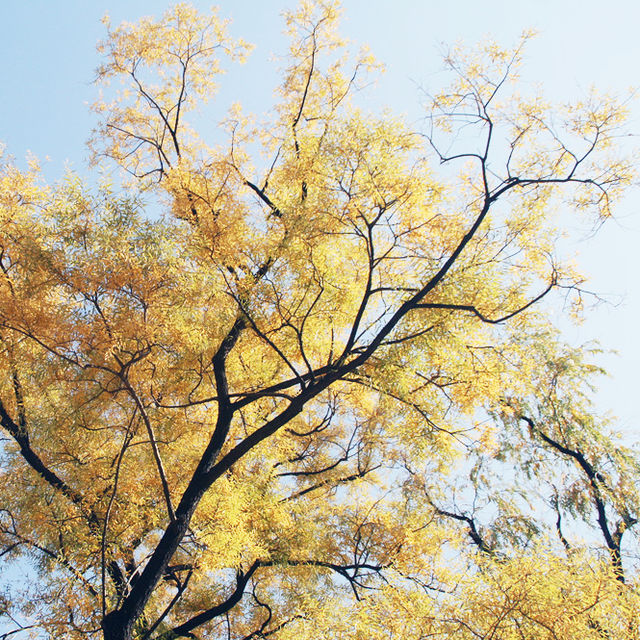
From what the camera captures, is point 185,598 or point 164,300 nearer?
point 164,300

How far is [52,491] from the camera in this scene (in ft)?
18.4

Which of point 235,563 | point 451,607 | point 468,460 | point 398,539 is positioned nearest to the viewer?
point 451,607

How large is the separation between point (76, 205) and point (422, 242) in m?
3.26

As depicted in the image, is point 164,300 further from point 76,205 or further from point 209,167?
point 209,167

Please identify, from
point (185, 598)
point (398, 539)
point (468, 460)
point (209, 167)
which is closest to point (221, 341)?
point (209, 167)

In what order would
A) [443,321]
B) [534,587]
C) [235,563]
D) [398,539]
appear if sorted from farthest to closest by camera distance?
[398,539], [235,563], [443,321], [534,587]

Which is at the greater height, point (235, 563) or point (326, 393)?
point (326, 393)

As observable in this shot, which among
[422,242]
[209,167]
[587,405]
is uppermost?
[587,405]

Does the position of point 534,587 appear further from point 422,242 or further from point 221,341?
point 221,341

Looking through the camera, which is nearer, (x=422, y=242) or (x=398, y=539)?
(x=422, y=242)

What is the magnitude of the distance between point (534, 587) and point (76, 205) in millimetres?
5161

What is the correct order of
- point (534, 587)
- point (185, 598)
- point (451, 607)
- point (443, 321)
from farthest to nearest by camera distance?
1. point (185, 598)
2. point (443, 321)
3. point (451, 607)
4. point (534, 587)

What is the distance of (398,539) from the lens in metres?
6.48

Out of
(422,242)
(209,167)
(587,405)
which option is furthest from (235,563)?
(587,405)
